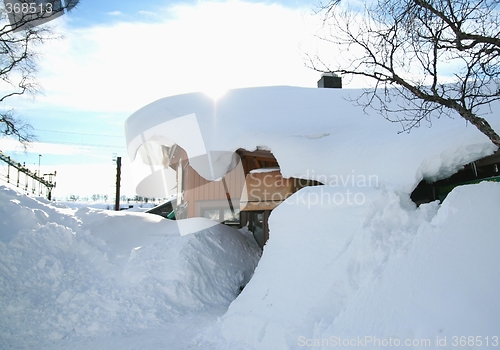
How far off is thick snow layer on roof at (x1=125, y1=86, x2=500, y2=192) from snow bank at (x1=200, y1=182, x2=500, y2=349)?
24.9 inches

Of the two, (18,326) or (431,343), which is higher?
(431,343)

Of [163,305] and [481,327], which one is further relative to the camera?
[163,305]

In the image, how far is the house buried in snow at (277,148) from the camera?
600 centimetres

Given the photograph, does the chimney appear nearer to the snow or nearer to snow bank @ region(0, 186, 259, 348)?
the snow

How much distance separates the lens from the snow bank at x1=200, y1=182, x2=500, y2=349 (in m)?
3.86

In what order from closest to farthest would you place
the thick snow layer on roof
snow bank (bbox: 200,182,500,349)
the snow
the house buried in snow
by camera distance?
snow bank (bbox: 200,182,500,349)
the snow
the thick snow layer on roof
the house buried in snow

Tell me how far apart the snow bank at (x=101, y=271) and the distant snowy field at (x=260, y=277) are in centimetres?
3

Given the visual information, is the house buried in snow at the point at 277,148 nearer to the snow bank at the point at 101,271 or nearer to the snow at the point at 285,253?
the snow at the point at 285,253

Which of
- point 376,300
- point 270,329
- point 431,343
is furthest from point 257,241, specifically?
point 431,343

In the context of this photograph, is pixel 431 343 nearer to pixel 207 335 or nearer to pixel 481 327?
pixel 481 327

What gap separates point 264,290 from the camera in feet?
21.4

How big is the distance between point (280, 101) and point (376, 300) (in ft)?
22.1

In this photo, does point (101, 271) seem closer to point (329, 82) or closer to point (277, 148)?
point (277, 148)

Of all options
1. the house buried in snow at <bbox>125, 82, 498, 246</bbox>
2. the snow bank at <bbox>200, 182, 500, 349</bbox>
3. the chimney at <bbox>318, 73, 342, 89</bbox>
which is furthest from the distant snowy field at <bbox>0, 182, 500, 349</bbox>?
the chimney at <bbox>318, 73, 342, 89</bbox>
